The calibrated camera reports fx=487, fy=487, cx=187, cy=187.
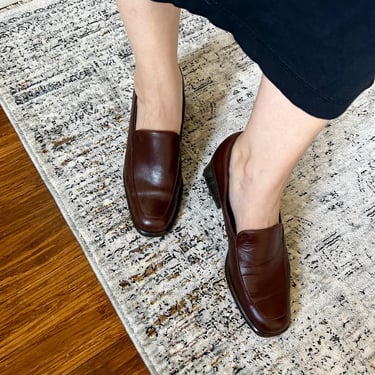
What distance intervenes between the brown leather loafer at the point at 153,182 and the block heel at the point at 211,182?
7cm

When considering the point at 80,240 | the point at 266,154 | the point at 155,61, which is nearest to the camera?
the point at 266,154

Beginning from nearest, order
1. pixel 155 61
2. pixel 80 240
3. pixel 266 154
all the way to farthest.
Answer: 1. pixel 266 154
2. pixel 155 61
3. pixel 80 240

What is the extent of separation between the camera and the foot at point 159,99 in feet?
2.85

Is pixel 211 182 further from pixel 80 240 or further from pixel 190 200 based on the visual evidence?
pixel 80 240

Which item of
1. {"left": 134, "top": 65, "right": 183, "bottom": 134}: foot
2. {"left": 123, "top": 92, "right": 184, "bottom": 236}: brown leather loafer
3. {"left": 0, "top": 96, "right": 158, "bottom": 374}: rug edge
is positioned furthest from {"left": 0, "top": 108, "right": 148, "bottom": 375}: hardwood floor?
{"left": 134, "top": 65, "right": 183, "bottom": 134}: foot

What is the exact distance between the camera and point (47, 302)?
2.87ft

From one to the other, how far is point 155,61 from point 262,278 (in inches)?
16.2

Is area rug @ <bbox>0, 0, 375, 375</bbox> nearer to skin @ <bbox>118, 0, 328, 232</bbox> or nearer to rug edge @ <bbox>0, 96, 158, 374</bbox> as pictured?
rug edge @ <bbox>0, 96, 158, 374</bbox>

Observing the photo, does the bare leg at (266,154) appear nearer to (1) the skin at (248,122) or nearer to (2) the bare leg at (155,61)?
(1) the skin at (248,122)

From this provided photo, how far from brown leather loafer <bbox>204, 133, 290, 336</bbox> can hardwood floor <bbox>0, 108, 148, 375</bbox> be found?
0.69 feet

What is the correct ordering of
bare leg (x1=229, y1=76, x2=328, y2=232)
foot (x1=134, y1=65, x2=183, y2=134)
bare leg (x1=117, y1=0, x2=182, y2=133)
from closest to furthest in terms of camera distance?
bare leg (x1=229, y1=76, x2=328, y2=232) → bare leg (x1=117, y1=0, x2=182, y2=133) → foot (x1=134, y1=65, x2=183, y2=134)

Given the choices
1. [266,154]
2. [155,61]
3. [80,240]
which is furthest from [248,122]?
[80,240]

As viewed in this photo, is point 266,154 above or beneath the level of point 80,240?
above

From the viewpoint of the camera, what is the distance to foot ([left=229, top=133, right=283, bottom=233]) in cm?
78
